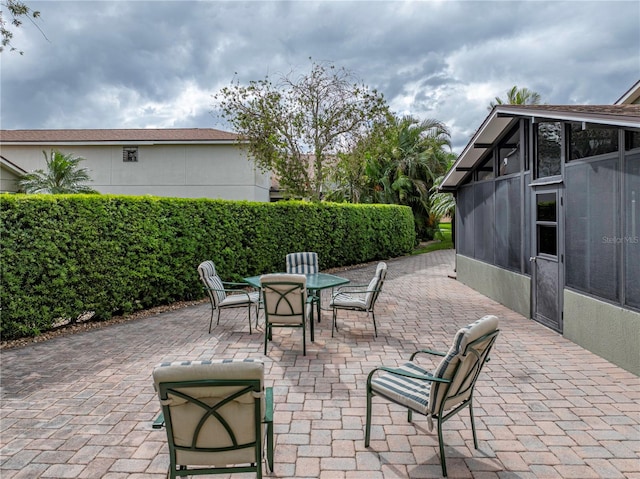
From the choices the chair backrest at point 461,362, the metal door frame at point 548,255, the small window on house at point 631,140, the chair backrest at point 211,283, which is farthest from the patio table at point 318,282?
the small window on house at point 631,140

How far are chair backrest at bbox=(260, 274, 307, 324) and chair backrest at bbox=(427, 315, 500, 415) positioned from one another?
2.78 metres

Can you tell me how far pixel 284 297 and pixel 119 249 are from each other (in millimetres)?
3898

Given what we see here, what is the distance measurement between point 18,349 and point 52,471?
3.85 meters

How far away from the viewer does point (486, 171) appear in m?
10.4

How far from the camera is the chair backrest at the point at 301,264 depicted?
28.8 ft

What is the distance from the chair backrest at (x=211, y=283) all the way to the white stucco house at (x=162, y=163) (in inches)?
514

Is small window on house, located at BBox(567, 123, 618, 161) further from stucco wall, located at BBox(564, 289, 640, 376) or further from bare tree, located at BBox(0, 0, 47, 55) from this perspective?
bare tree, located at BBox(0, 0, 47, 55)

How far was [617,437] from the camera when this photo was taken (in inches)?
138

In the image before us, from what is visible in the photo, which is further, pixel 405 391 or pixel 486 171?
pixel 486 171

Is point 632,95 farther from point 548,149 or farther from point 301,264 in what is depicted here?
point 301,264

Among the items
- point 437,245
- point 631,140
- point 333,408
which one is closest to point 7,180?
point 333,408

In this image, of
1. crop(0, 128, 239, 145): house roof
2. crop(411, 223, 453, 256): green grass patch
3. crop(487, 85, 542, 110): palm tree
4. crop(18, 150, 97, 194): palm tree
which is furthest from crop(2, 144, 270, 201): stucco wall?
crop(487, 85, 542, 110): palm tree

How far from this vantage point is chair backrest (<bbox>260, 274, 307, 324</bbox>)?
563 centimetres

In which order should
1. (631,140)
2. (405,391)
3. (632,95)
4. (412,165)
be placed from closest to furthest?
1. (405,391)
2. (631,140)
3. (632,95)
4. (412,165)
